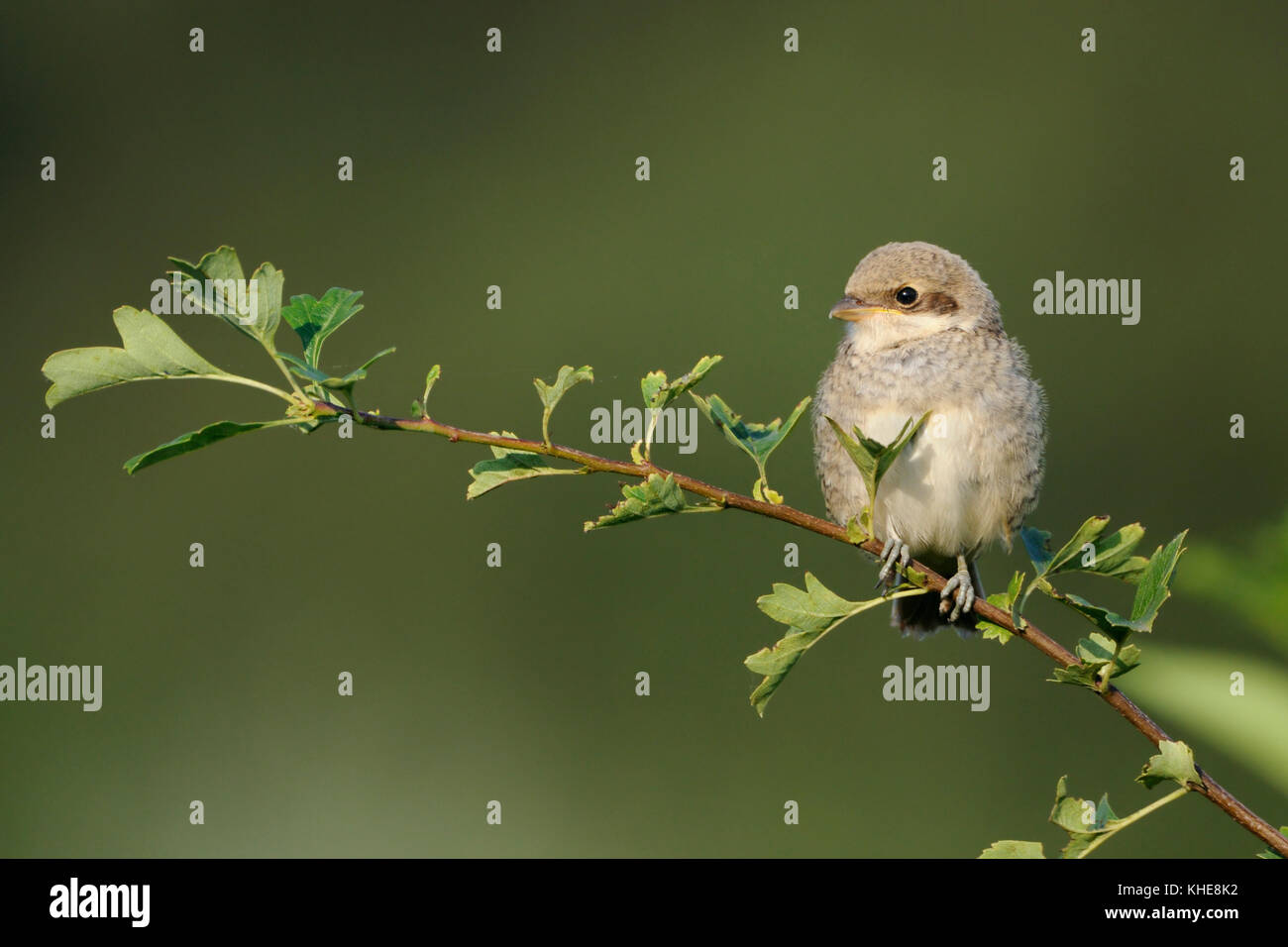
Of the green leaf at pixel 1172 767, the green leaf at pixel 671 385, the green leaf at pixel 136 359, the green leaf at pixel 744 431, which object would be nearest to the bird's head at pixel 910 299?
the green leaf at pixel 744 431

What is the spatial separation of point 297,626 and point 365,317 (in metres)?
2.50

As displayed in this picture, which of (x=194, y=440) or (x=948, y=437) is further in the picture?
(x=948, y=437)

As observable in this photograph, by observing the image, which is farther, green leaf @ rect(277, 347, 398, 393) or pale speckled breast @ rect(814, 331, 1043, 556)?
pale speckled breast @ rect(814, 331, 1043, 556)

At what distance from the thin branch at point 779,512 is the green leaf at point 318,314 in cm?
12

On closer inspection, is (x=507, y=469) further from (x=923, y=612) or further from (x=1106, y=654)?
(x=923, y=612)

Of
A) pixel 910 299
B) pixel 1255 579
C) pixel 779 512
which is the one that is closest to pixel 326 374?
pixel 779 512

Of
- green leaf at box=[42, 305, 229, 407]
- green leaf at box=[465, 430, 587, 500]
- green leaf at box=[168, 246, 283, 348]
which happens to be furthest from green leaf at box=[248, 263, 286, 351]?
green leaf at box=[465, 430, 587, 500]

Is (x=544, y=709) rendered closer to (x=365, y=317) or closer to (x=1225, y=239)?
(x=365, y=317)

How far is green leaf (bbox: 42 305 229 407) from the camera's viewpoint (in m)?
2.04

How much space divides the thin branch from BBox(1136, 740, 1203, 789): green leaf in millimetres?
20

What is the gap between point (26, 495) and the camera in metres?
9.96

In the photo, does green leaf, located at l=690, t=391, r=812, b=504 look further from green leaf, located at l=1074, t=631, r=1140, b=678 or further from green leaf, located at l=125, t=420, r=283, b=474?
green leaf, located at l=125, t=420, r=283, b=474

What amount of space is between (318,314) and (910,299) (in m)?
2.32

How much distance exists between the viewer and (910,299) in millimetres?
4160
